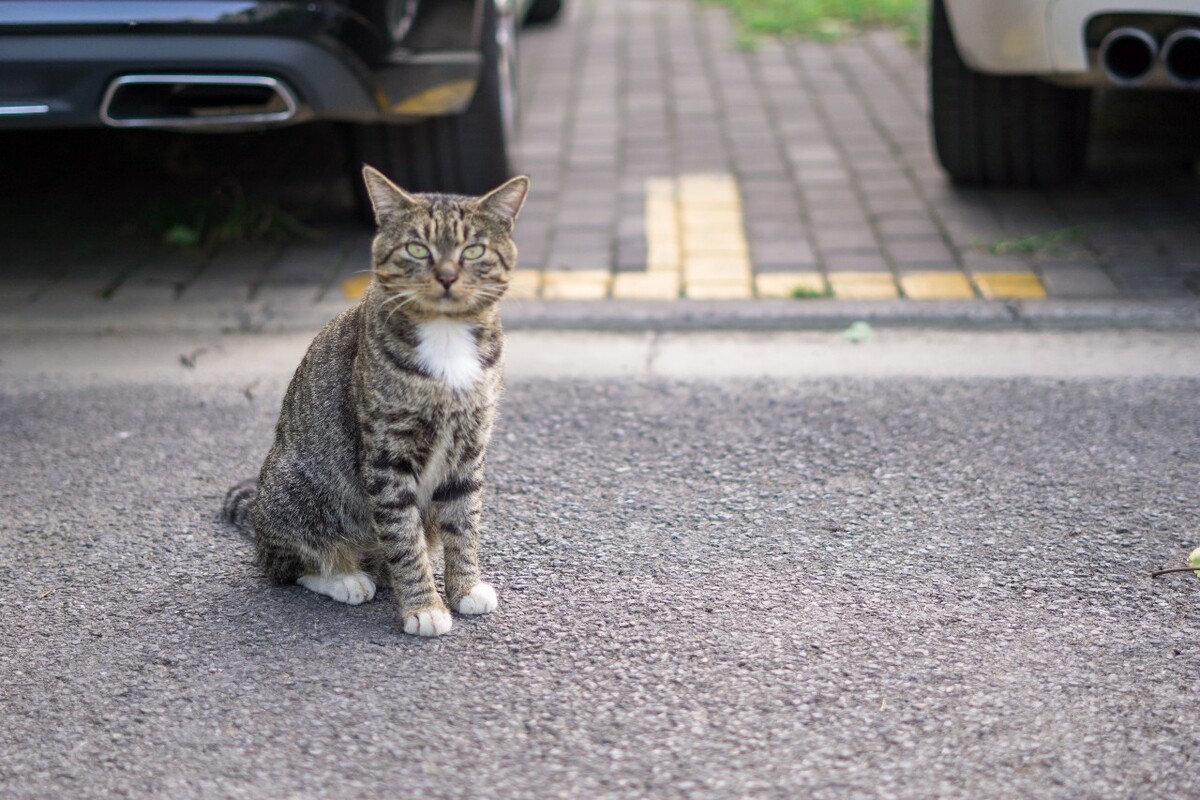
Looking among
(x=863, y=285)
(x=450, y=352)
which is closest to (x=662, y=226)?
Answer: (x=863, y=285)

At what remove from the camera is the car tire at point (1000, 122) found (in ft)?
17.4

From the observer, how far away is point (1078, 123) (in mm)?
5484

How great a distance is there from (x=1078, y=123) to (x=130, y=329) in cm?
381

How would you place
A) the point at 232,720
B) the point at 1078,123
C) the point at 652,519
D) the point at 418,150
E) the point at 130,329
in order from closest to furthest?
the point at 232,720 < the point at 652,519 < the point at 130,329 < the point at 418,150 < the point at 1078,123

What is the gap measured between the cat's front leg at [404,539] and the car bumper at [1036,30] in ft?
9.17

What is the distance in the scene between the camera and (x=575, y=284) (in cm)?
484

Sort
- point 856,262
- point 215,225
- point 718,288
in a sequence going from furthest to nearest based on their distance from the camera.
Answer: point 215,225 → point 856,262 → point 718,288

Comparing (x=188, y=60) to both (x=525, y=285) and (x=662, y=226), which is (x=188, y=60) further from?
(x=662, y=226)

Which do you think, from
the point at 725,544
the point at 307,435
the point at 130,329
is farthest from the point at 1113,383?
the point at 130,329

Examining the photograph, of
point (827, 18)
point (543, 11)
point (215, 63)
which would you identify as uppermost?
point (215, 63)

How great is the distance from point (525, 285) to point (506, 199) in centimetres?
189

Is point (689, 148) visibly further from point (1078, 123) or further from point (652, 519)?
point (652, 519)

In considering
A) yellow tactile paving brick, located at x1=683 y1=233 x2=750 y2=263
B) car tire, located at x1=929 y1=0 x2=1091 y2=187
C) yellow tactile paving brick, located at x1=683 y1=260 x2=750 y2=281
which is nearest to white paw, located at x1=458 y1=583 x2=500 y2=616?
yellow tactile paving brick, located at x1=683 y1=260 x2=750 y2=281

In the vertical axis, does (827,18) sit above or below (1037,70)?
below
